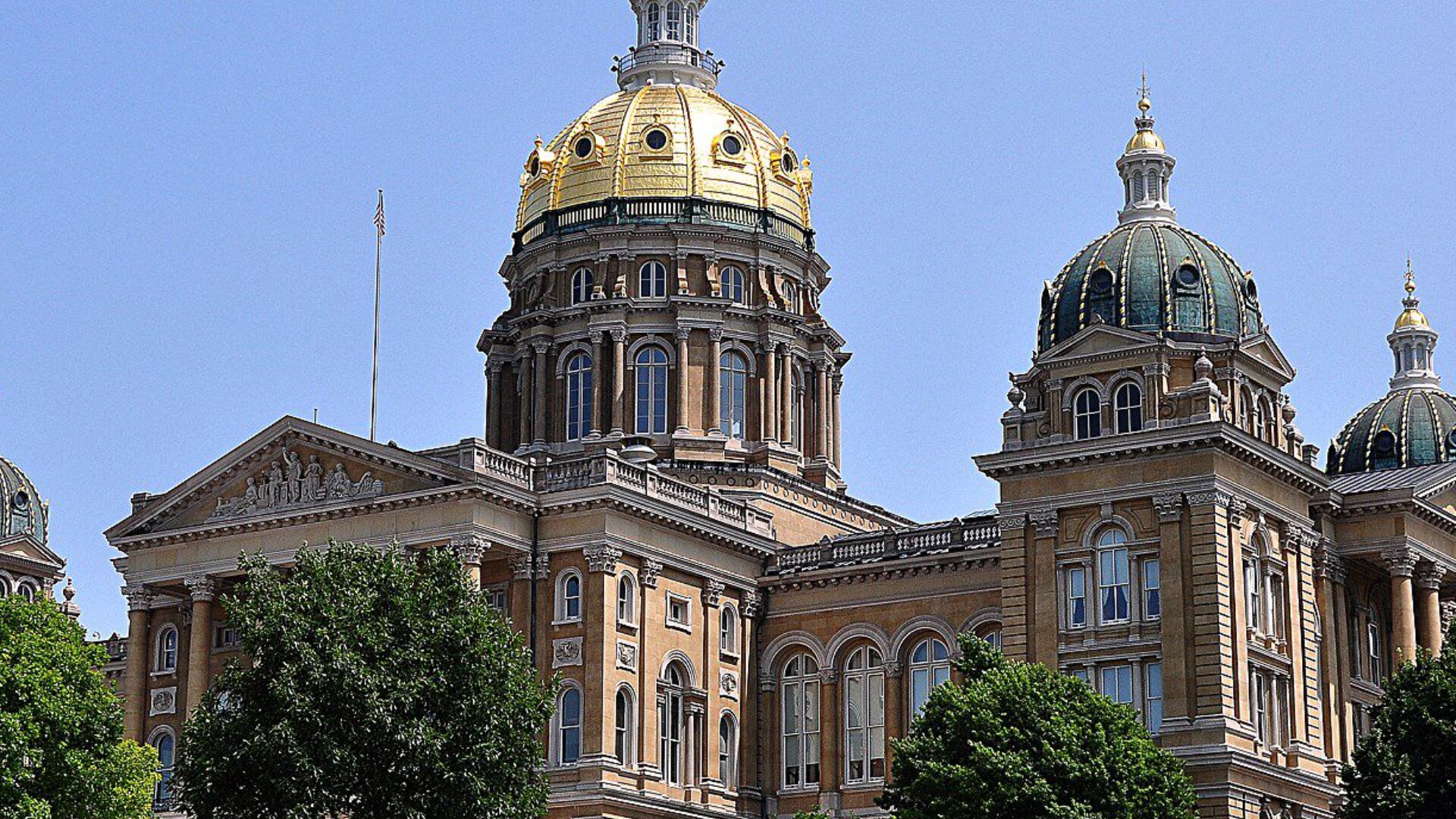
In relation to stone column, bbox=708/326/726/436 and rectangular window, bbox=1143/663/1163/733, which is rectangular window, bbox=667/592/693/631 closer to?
stone column, bbox=708/326/726/436

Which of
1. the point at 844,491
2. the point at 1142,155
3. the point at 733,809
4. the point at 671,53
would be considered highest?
the point at 671,53

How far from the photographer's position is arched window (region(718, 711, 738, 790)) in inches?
3378

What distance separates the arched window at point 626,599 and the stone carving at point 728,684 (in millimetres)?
→ 5838

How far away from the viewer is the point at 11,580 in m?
111

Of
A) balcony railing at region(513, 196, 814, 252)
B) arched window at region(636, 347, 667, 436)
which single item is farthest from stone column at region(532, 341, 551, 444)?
balcony railing at region(513, 196, 814, 252)

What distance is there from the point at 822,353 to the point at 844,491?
590 centimetres

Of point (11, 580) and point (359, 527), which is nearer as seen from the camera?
point (359, 527)

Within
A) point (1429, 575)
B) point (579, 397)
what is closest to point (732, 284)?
point (579, 397)

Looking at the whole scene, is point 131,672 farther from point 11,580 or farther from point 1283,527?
point 1283,527

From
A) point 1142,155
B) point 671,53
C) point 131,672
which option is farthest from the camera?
point 671,53

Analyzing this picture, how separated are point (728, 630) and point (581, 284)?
20014 millimetres

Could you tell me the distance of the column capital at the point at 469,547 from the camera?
7881cm

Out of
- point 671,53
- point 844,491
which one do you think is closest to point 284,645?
point 844,491

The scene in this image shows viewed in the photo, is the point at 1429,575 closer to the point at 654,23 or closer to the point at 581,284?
the point at 581,284
